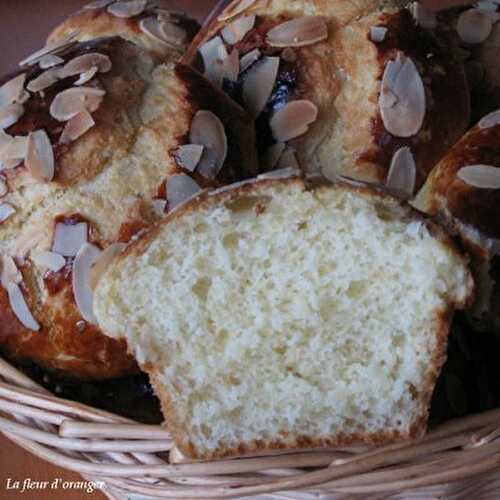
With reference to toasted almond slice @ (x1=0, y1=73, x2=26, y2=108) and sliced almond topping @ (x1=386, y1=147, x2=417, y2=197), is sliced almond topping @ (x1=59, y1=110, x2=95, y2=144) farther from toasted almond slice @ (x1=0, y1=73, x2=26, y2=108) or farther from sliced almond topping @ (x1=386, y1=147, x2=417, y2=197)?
sliced almond topping @ (x1=386, y1=147, x2=417, y2=197)

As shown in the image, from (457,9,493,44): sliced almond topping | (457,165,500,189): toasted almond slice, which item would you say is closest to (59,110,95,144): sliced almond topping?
(457,165,500,189): toasted almond slice

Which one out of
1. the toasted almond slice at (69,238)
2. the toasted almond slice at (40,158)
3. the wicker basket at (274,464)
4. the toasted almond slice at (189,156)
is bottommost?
the wicker basket at (274,464)

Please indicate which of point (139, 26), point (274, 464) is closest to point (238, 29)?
point (139, 26)

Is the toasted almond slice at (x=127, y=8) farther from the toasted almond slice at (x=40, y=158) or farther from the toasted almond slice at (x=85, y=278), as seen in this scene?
the toasted almond slice at (x=85, y=278)

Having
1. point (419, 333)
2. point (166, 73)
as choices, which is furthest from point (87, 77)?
point (419, 333)

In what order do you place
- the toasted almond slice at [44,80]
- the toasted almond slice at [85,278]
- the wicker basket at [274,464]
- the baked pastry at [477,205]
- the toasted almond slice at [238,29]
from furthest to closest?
the toasted almond slice at [238,29] < the toasted almond slice at [44,80] < the toasted almond slice at [85,278] < the baked pastry at [477,205] < the wicker basket at [274,464]

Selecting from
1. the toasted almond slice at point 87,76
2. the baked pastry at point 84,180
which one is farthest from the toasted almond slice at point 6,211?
the toasted almond slice at point 87,76
